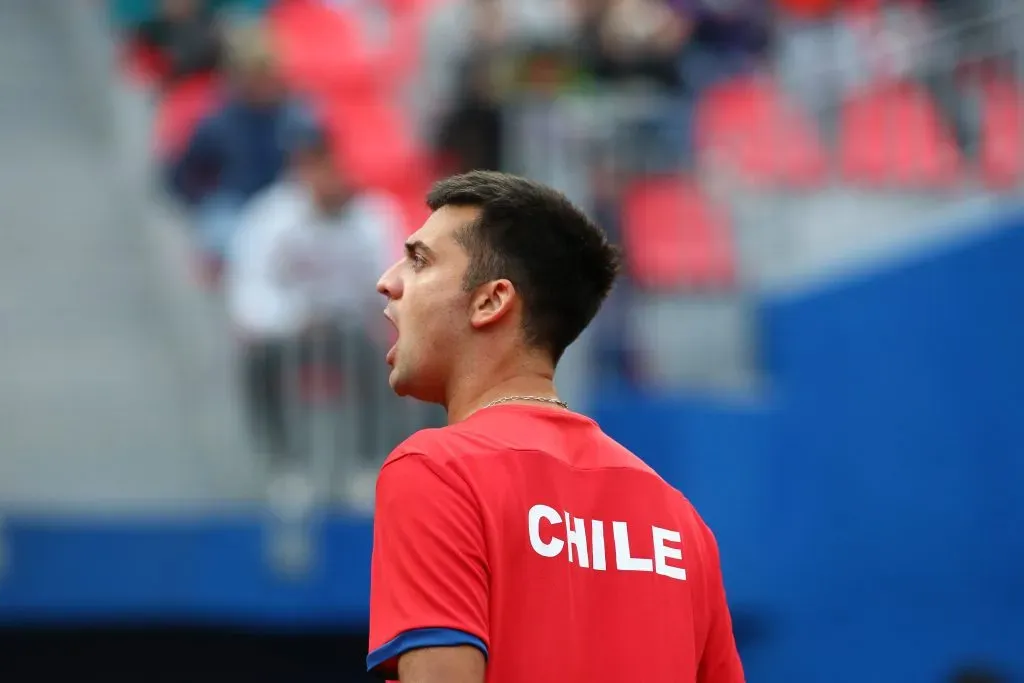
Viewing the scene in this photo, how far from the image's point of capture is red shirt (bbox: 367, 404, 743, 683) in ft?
7.55

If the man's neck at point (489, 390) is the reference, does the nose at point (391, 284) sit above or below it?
above

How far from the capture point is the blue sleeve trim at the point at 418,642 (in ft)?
7.43

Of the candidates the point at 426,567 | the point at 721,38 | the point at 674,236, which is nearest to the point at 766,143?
the point at 674,236

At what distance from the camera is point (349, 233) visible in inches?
278

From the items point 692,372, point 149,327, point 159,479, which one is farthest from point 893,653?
point 149,327

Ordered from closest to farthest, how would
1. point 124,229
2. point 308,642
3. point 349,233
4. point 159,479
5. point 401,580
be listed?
point 401,580 < point 349,233 < point 308,642 < point 159,479 < point 124,229

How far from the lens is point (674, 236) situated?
26.3 feet

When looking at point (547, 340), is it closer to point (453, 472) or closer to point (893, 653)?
point (453, 472)

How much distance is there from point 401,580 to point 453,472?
17cm

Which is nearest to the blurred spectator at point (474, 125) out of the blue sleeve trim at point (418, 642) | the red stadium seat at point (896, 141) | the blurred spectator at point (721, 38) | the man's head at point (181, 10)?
the blurred spectator at point (721, 38)

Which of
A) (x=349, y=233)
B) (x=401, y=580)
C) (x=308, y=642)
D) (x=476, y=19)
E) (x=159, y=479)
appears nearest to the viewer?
(x=401, y=580)

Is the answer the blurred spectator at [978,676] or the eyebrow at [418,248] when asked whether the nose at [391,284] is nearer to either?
the eyebrow at [418,248]

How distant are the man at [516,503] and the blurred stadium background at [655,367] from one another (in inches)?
175

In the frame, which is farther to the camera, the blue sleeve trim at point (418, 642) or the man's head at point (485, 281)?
the man's head at point (485, 281)
